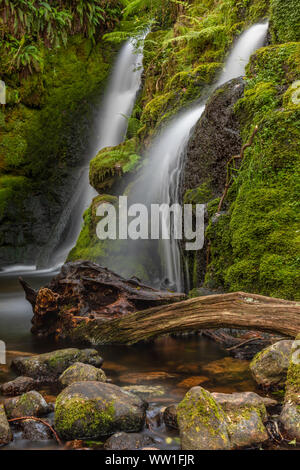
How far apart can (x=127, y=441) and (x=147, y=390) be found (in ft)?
2.65

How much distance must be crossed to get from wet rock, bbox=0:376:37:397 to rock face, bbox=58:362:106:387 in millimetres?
228

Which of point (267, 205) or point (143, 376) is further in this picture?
point (267, 205)

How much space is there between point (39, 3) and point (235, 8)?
14.1 feet

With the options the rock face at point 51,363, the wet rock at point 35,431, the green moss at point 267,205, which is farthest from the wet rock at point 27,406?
the green moss at point 267,205

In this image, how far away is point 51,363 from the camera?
3324 millimetres

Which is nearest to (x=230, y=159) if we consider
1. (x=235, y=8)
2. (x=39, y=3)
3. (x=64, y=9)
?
(x=235, y=8)

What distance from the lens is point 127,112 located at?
43.5ft

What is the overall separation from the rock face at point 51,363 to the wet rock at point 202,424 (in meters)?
1.41

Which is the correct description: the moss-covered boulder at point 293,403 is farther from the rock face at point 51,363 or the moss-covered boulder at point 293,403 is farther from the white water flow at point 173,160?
the white water flow at point 173,160

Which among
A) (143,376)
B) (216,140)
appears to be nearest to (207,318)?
(143,376)

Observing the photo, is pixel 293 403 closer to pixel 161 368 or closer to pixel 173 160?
pixel 161 368

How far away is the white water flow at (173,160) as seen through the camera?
20.9 ft

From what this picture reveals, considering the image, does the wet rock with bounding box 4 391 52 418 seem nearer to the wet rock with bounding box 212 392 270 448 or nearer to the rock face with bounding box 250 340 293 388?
the wet rock with bounding box 212 392 270 448

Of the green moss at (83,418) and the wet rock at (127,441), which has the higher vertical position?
the green moss at (83,418)
